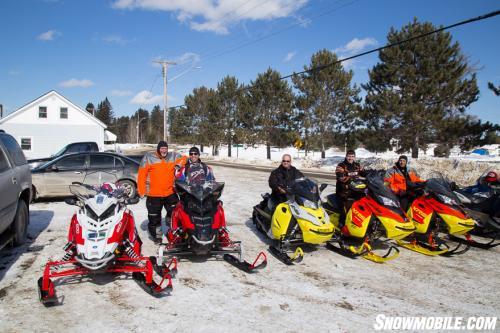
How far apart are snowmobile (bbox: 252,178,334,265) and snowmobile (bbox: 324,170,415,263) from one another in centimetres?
57

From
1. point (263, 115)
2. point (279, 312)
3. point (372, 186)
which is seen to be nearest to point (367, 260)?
point (372, 186)

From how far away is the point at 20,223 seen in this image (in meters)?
6.26

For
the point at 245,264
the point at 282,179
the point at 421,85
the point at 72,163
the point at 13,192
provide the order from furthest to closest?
the point at 421,85
the point at 72,163
the point at 282,179
the point at 13,192
the point at 245,264

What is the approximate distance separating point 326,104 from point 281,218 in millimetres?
30827

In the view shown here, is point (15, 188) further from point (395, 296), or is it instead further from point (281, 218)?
point (395, 296)

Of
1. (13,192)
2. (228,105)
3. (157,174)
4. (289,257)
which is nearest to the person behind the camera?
(13,192)

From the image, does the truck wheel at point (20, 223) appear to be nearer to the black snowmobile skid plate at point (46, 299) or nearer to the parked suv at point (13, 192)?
the parked suv at point (13, 192)

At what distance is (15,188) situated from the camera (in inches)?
235

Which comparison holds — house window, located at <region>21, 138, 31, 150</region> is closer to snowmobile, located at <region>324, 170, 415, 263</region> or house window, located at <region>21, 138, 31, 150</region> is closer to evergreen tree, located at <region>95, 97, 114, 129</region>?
snowmobile, located at <region>324, 170, 415, 263</region>

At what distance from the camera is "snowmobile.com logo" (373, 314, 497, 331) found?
12.8 ft

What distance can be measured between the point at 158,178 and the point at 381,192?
3958 millimetres

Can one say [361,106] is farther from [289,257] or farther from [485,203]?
[289,257]

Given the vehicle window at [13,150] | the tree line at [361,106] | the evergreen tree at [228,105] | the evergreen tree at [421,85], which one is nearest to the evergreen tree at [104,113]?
the tree line at [361,106]

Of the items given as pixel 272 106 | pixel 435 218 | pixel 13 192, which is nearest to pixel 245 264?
pixel 435 218
